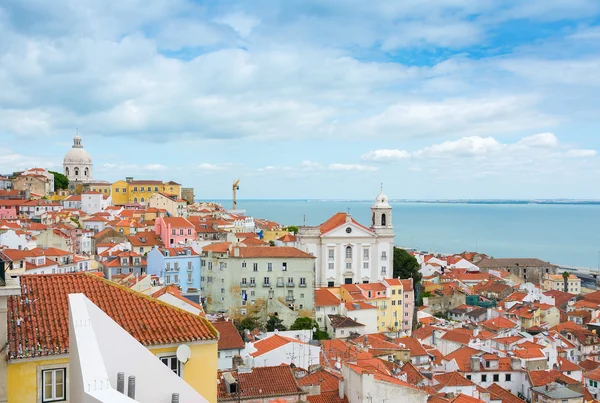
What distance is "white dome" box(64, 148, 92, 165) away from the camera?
301 feet

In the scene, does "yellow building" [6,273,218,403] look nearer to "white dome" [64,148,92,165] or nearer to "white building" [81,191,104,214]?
"white building" [81,191,104,214]

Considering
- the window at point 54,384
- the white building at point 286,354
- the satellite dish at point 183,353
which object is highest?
the satellite dish at point 183,353

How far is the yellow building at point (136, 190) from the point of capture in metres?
85.6

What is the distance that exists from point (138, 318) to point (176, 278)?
104 feet

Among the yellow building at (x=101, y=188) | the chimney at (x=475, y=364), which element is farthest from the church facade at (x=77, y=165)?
the chimney at (x=475, y=364)

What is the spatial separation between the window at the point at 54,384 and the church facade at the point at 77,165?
89.9 m

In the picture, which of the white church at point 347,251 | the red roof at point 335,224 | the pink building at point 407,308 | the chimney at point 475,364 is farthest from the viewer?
the red roof at point 335,224

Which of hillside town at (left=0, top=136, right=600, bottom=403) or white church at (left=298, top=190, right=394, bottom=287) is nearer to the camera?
hillside town at (left=0, top=136, right=600, bottom=403)

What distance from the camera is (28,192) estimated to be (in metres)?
73.2

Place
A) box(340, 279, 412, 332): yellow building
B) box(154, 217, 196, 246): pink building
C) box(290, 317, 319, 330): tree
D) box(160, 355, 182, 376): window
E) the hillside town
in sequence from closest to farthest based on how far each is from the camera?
the hillside town, box(160, 355, 182, 376): window, box(290, 317, 319, 330): tree, box(340, 279, 412, 332): yellow building, box(154, 217, 196, 246): pink building

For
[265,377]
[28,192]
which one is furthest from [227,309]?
[28,192]

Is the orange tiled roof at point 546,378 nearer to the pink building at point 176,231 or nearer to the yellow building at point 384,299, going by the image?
the yellow building at point 384,299

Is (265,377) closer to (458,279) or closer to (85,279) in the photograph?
(85,279)

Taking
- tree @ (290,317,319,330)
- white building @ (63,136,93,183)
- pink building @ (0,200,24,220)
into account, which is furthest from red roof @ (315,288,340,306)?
white building @ (63,136,93,183)
